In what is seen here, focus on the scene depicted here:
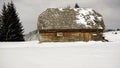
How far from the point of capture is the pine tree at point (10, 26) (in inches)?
1741

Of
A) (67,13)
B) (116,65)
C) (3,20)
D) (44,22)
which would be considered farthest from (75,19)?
(116,65)

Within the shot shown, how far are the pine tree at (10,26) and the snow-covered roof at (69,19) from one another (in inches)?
347

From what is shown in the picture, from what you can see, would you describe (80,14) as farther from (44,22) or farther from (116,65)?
(116,65)

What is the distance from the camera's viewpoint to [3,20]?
45531mm

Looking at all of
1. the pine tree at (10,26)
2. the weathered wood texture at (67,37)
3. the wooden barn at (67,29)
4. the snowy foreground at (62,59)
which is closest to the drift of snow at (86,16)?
the wooden barn at (67,29)

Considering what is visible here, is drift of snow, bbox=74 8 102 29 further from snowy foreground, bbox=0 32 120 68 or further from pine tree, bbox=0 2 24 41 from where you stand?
snowy foreground, bbox=0 32 120 68

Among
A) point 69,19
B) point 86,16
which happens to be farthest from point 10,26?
point 86,16

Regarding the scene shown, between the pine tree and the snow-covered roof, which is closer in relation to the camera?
the snow-covered roof

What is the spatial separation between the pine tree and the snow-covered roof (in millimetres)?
8808

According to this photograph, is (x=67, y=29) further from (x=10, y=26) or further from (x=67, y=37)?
(x=10, y=26)

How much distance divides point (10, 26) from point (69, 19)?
41.0ft

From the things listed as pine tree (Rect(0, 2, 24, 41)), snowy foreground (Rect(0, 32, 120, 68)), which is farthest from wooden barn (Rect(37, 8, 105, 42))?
snowy foreground (Rect(0, 32, 120, 68))

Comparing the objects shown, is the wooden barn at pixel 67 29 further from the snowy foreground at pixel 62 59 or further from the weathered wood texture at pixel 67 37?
the snowy foreground at pixel 62 59

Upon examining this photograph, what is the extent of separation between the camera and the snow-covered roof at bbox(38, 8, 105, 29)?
36.4 meters
